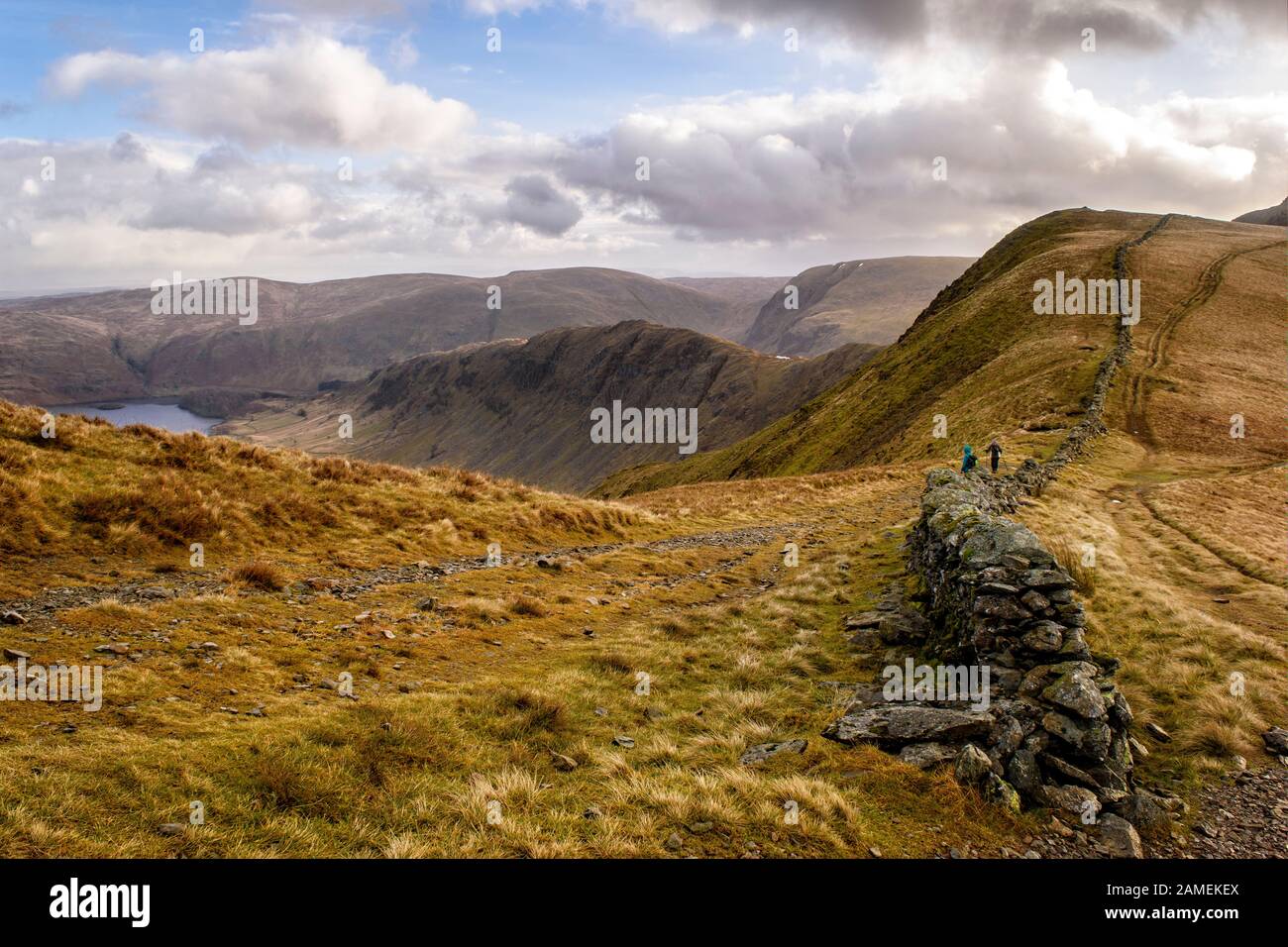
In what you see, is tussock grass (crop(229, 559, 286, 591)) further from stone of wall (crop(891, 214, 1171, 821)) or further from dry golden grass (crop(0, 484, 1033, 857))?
stone of wall (crop(891, 214, 1171, 821))

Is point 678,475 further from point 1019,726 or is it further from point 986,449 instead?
point 1019,726

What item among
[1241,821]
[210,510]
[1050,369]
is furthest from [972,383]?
[210,510]

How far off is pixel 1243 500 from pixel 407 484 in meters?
38.7

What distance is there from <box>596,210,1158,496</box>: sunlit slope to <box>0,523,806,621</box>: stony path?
878 inches

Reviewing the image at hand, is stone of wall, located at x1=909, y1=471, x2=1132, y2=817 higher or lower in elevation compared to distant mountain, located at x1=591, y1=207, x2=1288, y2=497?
lower

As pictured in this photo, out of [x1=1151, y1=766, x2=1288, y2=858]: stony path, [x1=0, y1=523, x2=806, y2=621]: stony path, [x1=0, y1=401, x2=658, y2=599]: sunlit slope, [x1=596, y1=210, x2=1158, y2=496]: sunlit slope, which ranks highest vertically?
[x1=596, y1=210, x2=1158, y2=496]: sunlit slope

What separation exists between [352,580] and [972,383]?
237 ft

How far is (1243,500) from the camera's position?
31.5 m

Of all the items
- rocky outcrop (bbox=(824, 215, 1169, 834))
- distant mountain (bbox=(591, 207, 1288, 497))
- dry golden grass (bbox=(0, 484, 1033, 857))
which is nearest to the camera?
dry golden grass (bbox=(0, 484, 1033, 857))

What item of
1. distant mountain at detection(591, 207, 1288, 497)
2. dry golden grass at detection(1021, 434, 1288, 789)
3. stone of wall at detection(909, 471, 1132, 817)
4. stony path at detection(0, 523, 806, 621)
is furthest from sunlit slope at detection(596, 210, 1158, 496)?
stone of wall at detection(909, 471, 1132, 817)

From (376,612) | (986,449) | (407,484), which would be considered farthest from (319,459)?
(986,449)

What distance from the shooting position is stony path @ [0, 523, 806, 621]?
12.4 metres

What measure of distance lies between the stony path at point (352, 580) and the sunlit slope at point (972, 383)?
2231 cm

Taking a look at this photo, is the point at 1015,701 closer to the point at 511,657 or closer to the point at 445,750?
the point at 445,750
